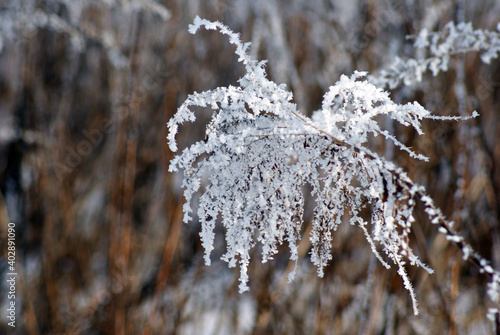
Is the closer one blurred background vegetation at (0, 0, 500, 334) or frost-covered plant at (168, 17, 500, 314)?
frost-covered plant at (168, 17, 500, 314)

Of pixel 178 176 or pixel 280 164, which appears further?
pixel 178 176

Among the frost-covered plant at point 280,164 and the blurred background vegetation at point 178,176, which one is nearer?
the frost-covered plant at point 280,164

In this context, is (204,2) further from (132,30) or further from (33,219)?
(33,219)

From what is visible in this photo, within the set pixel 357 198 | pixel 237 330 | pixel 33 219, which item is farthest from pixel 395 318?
pixel 33 219

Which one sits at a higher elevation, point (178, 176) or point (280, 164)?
point (178, 176)
